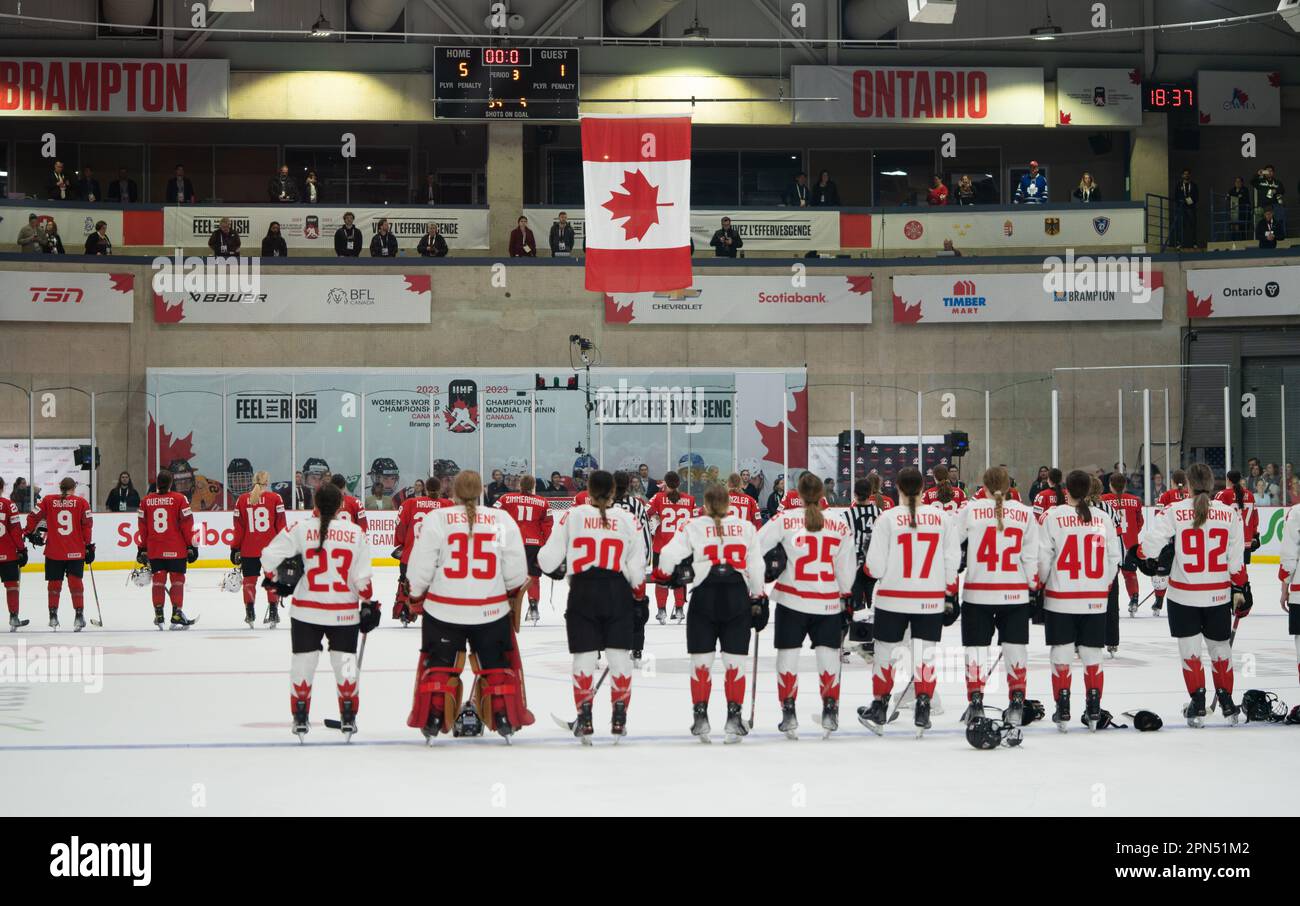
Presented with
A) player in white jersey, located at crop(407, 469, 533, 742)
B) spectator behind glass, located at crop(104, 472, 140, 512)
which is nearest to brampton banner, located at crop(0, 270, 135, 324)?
spectator behind glass, located at crop(104, 472, 140, 512)

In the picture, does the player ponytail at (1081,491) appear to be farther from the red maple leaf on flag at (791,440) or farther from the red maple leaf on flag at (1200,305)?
the red maple leaf on flag at (1200,305)

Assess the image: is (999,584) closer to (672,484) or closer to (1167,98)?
(672,484)

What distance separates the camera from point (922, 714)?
28.4 ft

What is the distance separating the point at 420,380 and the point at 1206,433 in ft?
39.8

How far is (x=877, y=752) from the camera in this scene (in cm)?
816

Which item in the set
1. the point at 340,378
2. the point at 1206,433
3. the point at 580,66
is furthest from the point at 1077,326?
the point at 340,378

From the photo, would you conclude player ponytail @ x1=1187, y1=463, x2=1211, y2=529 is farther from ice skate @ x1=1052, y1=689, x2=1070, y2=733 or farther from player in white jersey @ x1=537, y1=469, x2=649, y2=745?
player in white jersey @ x1=537, y1=469, x2=649, y2=745

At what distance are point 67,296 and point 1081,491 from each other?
2076 centimetres

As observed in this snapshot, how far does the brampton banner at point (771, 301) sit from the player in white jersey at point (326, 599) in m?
18.1

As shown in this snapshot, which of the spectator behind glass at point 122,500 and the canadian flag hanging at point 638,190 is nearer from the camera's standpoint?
the canadian flag hanging at point 638,190

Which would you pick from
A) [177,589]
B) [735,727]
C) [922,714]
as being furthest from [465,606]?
[177,589]

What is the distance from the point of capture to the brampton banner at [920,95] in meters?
28.5
